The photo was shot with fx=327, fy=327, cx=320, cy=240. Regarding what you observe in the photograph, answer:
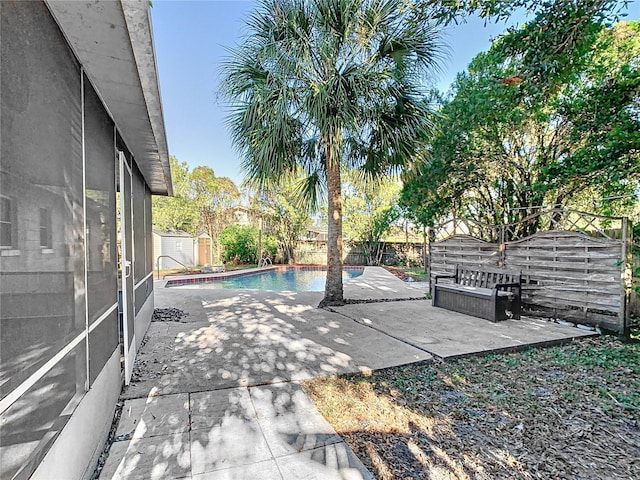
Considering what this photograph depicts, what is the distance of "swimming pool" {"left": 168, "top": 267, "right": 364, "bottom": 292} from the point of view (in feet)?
38.8

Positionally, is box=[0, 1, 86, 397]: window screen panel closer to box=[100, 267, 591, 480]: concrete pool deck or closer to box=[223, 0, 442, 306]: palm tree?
box=[100, 267, 591, 480]: concrete pool deck

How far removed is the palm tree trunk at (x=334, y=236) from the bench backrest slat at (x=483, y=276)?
102 inches

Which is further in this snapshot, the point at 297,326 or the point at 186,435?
the point at 297,326

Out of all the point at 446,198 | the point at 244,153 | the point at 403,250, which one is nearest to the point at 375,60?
the point at 244,153

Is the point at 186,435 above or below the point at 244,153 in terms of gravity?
below

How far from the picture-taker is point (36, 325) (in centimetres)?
135

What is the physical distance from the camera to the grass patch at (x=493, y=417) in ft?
6.67

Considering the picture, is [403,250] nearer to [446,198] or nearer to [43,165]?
[446,198]

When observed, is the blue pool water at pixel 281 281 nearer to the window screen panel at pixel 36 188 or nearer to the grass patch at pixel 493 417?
the grass patch at pixel 493 417

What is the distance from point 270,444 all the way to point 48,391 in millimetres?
1345

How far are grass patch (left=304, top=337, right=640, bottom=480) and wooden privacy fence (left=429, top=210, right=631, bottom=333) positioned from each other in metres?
1.21

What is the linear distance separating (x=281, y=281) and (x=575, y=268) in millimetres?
10076

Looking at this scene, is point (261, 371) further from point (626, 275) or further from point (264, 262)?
point (264, 262)

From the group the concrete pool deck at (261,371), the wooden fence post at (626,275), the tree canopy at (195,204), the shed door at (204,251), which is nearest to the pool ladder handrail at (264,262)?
the tree canopy at (195,204)
